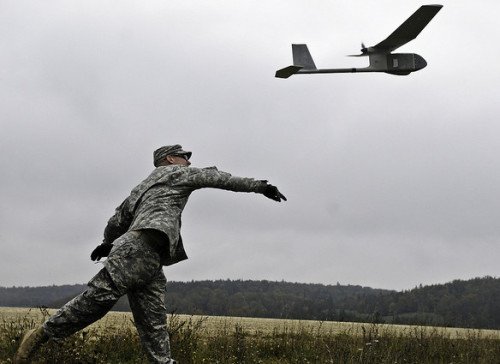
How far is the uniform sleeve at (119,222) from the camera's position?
223 inches

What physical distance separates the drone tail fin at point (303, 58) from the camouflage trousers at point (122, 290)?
10836 millimetres

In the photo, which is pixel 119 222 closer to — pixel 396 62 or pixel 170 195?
pixel 170 195

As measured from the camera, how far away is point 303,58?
15625 millimetres

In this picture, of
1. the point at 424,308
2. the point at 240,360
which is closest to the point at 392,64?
the point at 240,360

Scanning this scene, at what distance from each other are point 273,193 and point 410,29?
1162 centimetres

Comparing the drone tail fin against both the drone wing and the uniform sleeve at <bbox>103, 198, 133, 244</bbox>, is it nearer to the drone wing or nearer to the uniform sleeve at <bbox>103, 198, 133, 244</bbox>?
the drone wing

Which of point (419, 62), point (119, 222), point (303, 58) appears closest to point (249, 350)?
point (119, 222)

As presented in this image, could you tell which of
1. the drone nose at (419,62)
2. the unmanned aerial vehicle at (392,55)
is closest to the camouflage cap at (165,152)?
the unmanned aerial vehicle at (392,55)

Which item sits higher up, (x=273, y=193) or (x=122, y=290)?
(x=273, y=193)

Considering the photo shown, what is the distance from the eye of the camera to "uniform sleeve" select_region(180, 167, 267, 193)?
5.37 m

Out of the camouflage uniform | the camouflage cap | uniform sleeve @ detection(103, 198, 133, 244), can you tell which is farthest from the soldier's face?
uniform sleeve @ detection(103, 198, 133, 244)

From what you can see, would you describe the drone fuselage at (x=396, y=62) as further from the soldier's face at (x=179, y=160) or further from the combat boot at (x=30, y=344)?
the combat boot at (x=30, y=344)

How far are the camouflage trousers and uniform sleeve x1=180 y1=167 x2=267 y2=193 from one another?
0.64 m

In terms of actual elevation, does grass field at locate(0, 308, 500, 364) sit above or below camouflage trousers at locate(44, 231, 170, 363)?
below
